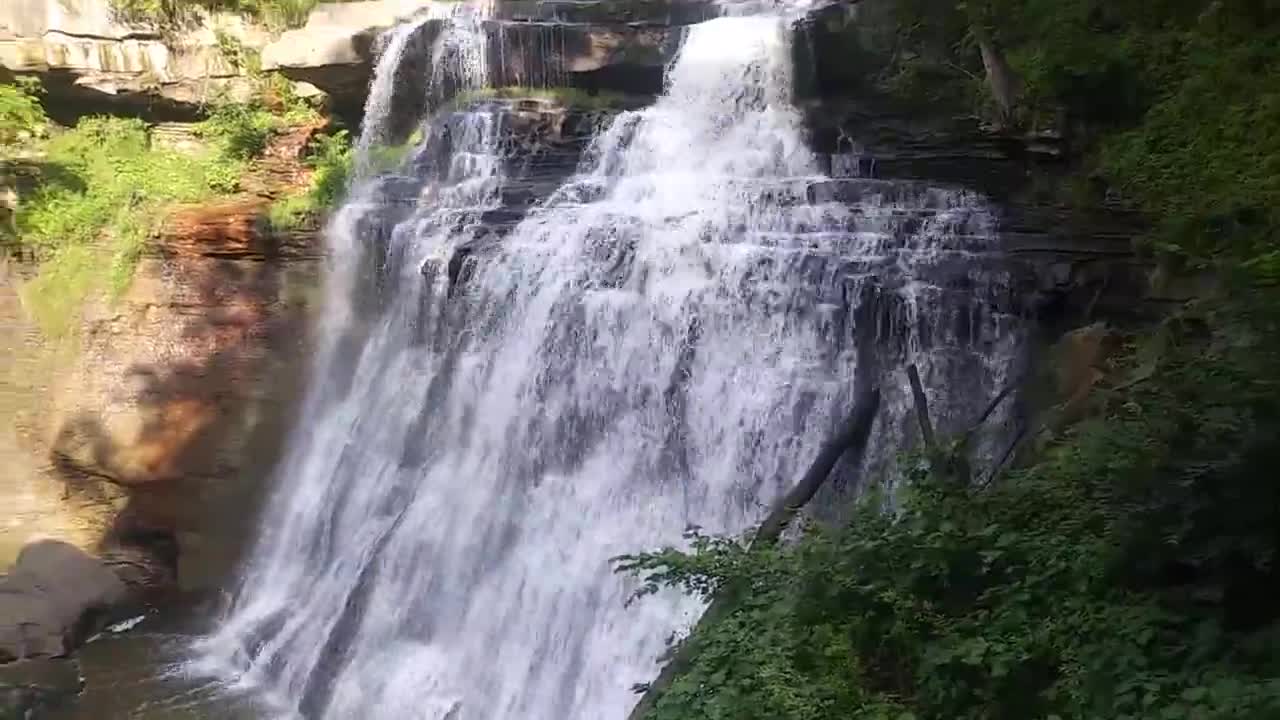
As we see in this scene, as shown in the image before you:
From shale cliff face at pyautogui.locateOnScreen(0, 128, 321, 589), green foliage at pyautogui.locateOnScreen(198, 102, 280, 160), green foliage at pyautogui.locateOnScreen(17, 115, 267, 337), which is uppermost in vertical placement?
green foliage at pyautogui.locateOnScreen(198, 102, 280, 160)

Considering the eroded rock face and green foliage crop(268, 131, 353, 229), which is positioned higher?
the eroded rock face

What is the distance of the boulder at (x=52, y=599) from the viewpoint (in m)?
10.6

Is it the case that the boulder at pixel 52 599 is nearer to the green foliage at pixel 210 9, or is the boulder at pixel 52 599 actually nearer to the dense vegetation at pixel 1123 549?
the green foliage at pixel 210 9

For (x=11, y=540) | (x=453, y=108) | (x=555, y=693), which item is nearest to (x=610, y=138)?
(x=453, y=108)

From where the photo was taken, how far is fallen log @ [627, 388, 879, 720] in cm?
529

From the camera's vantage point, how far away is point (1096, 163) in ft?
27.6

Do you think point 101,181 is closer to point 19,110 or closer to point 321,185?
point 19,110

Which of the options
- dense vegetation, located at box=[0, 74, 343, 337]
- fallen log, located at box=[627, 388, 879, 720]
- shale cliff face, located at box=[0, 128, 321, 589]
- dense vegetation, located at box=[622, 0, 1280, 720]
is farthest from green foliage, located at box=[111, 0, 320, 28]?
dense vegetation, located at box=[622, 0, 1280, 720]

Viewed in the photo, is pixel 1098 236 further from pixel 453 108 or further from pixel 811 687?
pixel 453 108

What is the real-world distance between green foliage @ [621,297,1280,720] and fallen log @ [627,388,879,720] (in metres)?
0.10

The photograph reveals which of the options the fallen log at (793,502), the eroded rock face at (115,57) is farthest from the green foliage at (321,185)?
the fallen log at (793,502)

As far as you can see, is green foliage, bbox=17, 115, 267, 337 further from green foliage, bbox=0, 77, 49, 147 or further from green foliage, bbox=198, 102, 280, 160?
green foliage, bbox=0, 77, 49, 147

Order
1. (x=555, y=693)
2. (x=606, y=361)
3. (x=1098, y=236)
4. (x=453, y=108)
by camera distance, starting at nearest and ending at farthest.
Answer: (x=555, y=693) → (x=1098, y=236) → (x=606, y=361) → (x=453, y=108)

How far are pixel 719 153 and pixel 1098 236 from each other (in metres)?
5.03
